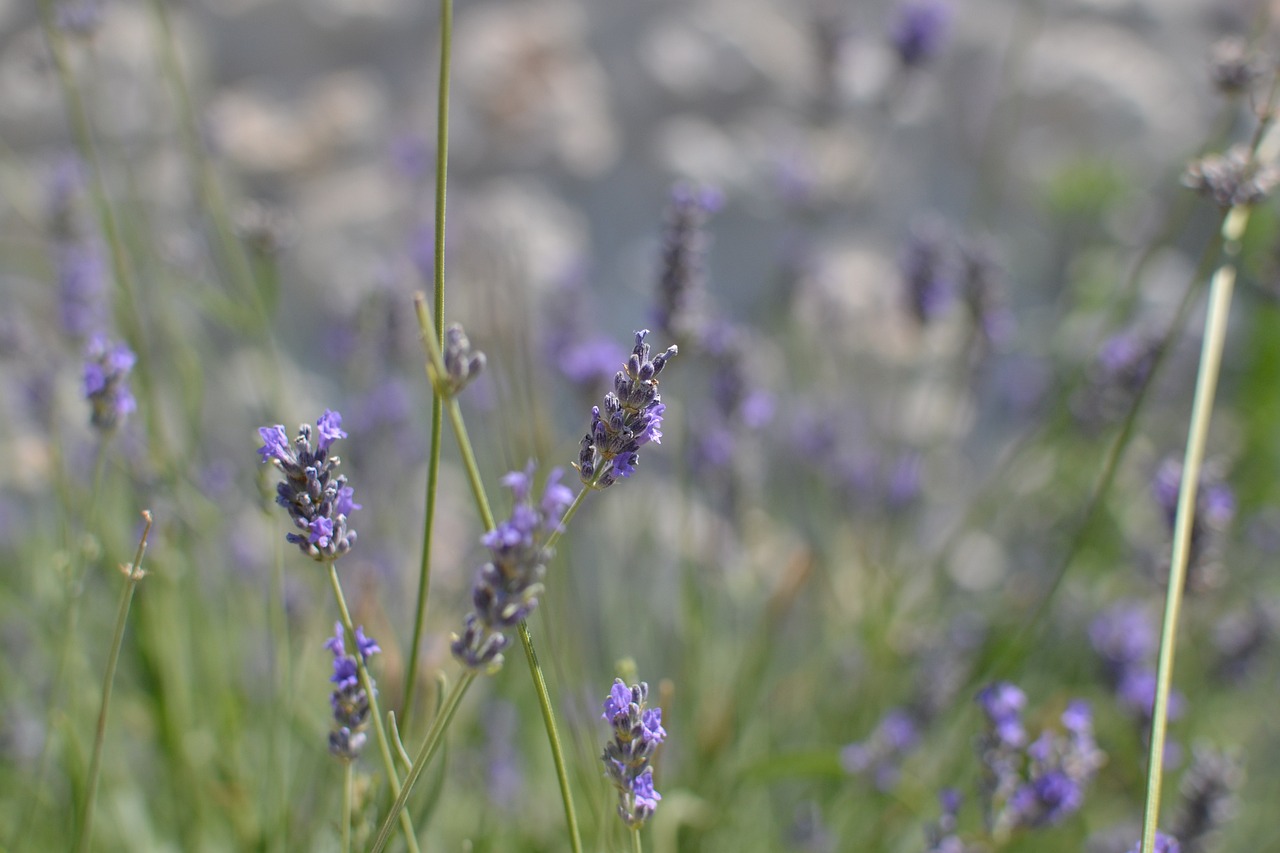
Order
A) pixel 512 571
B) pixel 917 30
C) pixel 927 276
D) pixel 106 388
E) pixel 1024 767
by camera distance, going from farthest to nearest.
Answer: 1. pixel 917 30
2. pixel 927 276
3. pixel 1024 767
4. pixel 106 388
5. pixel 512 571

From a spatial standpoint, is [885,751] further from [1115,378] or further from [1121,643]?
[1115,378]

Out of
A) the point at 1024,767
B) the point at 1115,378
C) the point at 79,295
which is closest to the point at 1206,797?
the point at 1024,767

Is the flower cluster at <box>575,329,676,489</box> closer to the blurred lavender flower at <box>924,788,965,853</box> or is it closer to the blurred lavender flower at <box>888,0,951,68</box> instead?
A: the blurred lavender flower at <box>924,788,965,853</box>

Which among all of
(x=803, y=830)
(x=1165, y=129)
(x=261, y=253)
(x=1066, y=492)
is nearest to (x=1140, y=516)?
(x=1066, y=492)

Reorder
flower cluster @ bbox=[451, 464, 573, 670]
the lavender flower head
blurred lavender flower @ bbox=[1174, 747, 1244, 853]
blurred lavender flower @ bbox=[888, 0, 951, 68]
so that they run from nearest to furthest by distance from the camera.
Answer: flower cluster @ bbox=[451, 464, 573, 670] < the lavender flower head < blurred lavender flower @ bbox=[1174, 747, 1244, 853] < blurred lavender flower @ bbox=[888, 0, 951, 68]

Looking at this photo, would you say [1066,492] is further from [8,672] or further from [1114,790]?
[8,672]

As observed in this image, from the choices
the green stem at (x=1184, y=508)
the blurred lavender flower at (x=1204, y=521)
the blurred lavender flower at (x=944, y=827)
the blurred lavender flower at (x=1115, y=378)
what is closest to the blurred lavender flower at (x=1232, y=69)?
the green stem at (x=1184, y=508)

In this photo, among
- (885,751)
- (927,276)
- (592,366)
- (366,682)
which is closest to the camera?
(366,682)


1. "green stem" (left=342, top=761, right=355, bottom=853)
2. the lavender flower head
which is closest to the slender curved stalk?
"green stem" (left=342, top=761, right=355, bottom=853)
